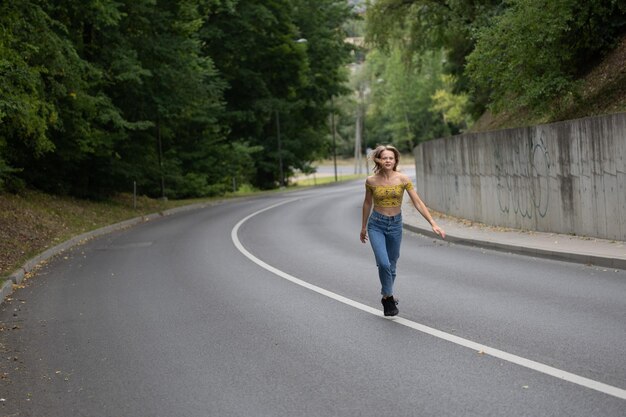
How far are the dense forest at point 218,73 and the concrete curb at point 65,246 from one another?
1.73 m

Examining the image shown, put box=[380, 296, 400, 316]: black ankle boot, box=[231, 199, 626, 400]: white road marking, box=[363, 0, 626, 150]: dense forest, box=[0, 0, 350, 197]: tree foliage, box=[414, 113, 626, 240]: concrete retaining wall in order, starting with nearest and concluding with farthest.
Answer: box=[231, 199, 626, 400]: white road marking
box=[380, 296, 400, 316]: black ankle boot
box=[414, 113, 626, 240]: concrete retaining wall
box=[363, 0, 626, 150]: dense forest
box=[0, 0, 350, 197]: tree foliage

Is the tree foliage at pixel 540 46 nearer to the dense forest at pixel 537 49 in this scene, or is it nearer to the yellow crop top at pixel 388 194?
the dense forest at pixel 537 49

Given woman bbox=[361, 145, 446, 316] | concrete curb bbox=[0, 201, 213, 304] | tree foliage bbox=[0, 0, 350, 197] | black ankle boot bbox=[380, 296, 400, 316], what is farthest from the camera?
tree foliage bbox=[0, 0, 350, 197]

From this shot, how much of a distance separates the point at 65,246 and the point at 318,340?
1340 centimetres

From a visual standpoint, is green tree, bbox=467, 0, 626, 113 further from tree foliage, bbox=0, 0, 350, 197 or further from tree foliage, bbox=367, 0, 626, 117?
tree foliage, bbox=0, 0, 350, 197

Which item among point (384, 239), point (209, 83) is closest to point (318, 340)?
point (384, 239)

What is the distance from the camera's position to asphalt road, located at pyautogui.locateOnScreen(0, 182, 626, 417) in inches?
223

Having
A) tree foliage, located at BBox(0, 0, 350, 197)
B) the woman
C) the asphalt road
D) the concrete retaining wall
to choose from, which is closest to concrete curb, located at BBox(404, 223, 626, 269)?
the asphalt road

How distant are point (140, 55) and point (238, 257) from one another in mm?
17763

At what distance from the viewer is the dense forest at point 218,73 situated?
59.3 feet

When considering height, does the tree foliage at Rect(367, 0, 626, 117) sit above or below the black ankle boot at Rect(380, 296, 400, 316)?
above

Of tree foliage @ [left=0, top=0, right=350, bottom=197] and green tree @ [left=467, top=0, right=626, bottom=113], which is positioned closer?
green tree @ [left=467, top=0, right=626, bottom=113]

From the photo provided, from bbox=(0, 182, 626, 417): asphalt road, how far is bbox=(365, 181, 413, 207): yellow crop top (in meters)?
1.28

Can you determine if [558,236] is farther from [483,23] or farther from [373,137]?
[373,137]
